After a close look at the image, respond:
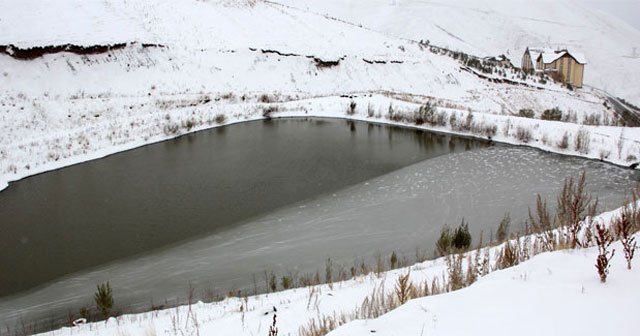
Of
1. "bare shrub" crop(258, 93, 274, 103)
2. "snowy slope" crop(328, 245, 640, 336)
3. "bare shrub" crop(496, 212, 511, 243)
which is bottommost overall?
"bare shrub" crop(496, 212, 511, 243)

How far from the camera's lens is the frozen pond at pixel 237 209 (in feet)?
23.4

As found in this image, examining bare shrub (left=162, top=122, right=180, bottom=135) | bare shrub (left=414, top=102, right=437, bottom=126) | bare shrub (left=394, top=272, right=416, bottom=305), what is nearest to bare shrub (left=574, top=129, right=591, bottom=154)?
bare shrub (left=414, top=102, right=437, bottom=126)

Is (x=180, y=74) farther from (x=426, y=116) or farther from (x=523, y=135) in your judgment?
(x=523, y=135)

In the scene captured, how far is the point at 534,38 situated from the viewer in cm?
9638

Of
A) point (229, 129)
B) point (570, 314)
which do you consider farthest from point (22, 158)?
point (570, 314)

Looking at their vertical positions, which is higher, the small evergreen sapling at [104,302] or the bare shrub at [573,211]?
the bare shrub at [573,211]

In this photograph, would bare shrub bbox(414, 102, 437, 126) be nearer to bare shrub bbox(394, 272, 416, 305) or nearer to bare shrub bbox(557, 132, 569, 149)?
bare shrub bbox(557, 132, 569, 149)

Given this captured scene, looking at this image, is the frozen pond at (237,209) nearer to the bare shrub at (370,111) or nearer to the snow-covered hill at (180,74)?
the snow-covered hill at (180,74)

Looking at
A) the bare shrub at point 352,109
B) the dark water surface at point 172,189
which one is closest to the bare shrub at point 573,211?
the dark water surface at point 172,189

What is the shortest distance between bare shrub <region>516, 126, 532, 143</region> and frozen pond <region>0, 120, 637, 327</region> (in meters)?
0.86

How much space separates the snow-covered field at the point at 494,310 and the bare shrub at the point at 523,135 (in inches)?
454

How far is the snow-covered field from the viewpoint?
3.05 m

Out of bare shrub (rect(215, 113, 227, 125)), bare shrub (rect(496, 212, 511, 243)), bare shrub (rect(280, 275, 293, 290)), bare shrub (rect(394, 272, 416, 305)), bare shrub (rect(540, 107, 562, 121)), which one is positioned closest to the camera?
bare shrub (rect(394, 272, 416, 305))

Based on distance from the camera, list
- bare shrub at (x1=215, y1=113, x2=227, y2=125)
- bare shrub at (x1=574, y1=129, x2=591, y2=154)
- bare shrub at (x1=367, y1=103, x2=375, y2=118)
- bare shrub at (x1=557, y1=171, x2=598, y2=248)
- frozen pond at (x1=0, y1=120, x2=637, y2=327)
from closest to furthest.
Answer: bare shrub at (x1=557, y1=171, x2=598, y2=248), frozen pond at (x1=0, y1=120, x2=637, y2=327), bare shrub at (x1=574, y1=129, x2=591, y2=154), bare shrub at (x1=215, y1=113, x2=227, y2=125), bare shrub at (x1=367, y1=103, x2=375, y2=118)
